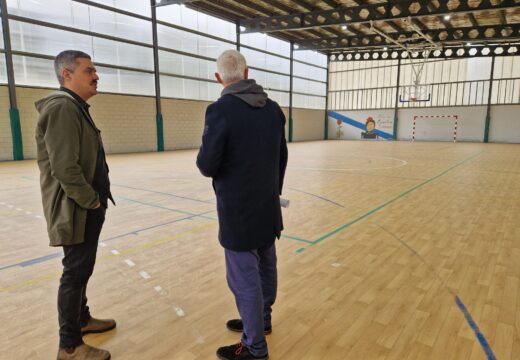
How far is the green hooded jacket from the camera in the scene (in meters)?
1.88

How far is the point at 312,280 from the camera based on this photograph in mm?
3275

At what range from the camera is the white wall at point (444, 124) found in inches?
939

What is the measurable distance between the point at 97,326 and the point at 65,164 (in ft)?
3.97

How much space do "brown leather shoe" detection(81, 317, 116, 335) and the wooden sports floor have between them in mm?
45

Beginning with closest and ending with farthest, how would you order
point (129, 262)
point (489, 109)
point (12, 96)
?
1. point (129, 262)
2. point (12, 96)
3. point (489, 109)

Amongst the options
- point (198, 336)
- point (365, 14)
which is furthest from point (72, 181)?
point (365, 14)

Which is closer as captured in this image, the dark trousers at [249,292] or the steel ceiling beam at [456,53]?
the dark trousers at [249,292]

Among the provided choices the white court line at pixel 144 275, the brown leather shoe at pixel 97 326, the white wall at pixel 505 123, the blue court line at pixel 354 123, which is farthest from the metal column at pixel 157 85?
the white wall at pixel 505 123

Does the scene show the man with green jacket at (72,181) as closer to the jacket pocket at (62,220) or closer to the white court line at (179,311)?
the jacket pocket at (62,220)

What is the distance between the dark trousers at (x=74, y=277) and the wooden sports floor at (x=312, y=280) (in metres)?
0.23

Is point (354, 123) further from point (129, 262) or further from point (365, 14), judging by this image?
point (129, 262)

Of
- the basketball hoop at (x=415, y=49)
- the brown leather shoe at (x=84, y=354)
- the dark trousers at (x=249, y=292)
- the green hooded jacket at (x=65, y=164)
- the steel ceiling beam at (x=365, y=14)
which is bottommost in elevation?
the brown leather shoe at (x=84, y=354)

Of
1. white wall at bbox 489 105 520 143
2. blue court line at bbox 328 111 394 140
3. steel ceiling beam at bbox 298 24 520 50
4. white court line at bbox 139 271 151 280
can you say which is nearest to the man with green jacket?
white court line at bbox 139 271 151 280

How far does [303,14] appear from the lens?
1666 centimetres
